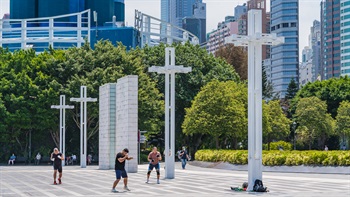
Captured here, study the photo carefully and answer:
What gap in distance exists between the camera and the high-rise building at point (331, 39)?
555 ft

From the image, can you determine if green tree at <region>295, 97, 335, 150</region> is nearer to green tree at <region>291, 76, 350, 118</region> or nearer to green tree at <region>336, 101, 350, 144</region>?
green tree at <region>336, 101, 350, 144</region>

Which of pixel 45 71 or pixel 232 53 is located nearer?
pixel 45 71

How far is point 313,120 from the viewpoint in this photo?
229ft

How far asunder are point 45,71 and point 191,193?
3910cm

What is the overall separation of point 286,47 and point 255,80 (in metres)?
166

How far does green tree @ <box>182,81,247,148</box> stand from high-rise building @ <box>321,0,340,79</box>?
120 m

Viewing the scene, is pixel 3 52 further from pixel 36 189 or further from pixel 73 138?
pixel 36 189

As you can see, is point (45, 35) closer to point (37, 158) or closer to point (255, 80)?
point (37, 158)

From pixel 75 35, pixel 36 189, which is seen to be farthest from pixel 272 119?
pixel 36 189

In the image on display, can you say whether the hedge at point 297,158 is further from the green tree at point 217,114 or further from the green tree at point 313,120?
Result: the green tree at point 313,120

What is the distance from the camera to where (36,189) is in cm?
2428

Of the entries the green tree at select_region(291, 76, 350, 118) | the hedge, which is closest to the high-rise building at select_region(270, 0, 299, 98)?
the green tree at select_region(291, 76, 350, 118)

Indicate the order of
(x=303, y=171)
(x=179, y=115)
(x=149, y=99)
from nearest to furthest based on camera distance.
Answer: (x=303, y=171) < (x=149, y=99) < (x=179, y=115)

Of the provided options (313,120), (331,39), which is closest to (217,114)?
(313,120)
